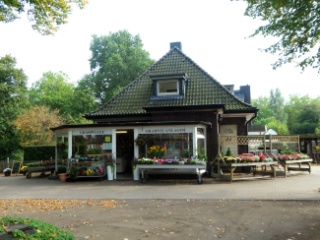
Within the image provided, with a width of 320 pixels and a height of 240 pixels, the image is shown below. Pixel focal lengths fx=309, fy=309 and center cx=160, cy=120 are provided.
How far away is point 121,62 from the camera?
129ft

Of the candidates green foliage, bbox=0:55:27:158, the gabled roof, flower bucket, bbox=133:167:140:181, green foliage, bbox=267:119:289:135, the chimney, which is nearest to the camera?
flower bucket, bbox=133:167:140:181

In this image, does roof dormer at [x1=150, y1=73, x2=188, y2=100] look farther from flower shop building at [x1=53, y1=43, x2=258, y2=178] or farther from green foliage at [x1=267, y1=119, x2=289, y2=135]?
green foliage at [x1=267, y1=119, x2=289, y2=135]

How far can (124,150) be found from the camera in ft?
61.4

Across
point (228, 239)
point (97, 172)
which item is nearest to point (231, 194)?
point (228, 239)

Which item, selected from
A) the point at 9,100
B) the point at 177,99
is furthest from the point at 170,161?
the point at 9,100

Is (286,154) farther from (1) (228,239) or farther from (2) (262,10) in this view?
A: (1) (228,239)

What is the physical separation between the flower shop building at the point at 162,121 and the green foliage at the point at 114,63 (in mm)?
19007

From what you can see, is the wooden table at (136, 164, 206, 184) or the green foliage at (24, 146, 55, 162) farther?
the green foliage at (24, 146, 55, 162)

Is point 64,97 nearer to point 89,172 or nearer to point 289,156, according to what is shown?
point 89,172

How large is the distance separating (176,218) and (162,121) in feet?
33.0

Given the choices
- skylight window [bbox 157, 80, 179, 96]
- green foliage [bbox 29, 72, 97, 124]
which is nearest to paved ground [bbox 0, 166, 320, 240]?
skylight window [bbox 157, 80, 179, 96]

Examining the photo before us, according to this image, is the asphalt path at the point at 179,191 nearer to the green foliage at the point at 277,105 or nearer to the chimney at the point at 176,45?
the chimney at the point at 176,45

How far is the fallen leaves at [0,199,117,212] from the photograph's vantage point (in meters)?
9.01

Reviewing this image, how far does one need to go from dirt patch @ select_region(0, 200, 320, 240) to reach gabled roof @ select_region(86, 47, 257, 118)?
335 inches
